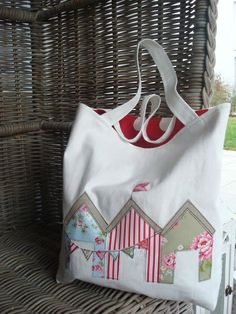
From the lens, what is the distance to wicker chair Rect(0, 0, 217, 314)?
0.60 metres

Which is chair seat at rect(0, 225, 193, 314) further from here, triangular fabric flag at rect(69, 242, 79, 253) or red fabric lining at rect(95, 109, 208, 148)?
red fabric lining at rect(95, 109, 208, 148)

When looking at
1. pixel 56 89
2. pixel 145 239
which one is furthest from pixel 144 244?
pixel 56 89

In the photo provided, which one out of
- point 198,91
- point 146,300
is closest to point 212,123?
point 198,91

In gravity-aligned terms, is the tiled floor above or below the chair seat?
above

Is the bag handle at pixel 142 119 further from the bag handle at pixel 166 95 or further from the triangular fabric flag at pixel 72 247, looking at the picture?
the triangular fabric flag at pixel 72 247

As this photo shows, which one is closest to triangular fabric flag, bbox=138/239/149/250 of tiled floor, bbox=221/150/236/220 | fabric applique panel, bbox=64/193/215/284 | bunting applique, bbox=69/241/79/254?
fabric applique panel, bbox=64/193/215/284

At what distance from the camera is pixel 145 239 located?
52 centimetres

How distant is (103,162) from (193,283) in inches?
9.9

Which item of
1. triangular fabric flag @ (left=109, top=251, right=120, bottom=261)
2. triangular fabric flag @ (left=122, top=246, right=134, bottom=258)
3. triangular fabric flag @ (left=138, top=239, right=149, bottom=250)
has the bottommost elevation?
triangular fabric flag @ (left=109, top=251, right=120, bottom=261)

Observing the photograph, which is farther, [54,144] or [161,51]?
[54,144]

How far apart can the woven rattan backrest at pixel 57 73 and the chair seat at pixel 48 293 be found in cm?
21

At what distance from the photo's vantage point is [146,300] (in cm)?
54

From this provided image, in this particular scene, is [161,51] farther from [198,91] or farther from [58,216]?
[58,216]

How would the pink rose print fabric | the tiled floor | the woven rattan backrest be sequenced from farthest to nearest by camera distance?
the tiled floor, the woven rattan backrest, the pink rose print fabric
